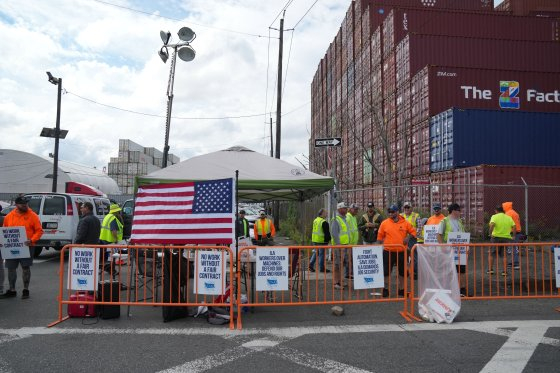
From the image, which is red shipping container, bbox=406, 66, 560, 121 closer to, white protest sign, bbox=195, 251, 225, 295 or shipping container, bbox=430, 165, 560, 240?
shipping container, bbox=430, 165, 560, 240

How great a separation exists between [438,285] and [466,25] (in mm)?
23109

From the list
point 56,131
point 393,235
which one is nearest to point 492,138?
point 393,235

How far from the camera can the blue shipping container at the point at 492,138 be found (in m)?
17.5

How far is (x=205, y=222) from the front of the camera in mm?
6875

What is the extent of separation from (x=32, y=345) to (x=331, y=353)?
138 inches

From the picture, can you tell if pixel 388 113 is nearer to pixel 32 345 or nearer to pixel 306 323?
pixel 306 323

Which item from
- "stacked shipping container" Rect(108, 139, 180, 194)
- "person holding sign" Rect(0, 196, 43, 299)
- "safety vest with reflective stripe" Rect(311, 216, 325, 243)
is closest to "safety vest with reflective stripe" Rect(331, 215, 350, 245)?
"safety vest with reflective stripe" Rect(311, 216, 325, 243)

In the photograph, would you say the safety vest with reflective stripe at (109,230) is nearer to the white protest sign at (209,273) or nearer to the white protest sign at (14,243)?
the white protest sign at (14,243)

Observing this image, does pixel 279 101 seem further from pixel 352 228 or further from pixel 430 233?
pixel 430 233

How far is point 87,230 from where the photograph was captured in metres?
8.71

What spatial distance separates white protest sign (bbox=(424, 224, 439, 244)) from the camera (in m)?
9.13

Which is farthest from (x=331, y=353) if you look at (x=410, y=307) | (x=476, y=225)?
(x=476, y=225)

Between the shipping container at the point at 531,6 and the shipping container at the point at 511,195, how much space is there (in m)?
20.8

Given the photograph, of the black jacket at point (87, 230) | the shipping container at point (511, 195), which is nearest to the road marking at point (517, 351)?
the black jacket at point (87, 230)
